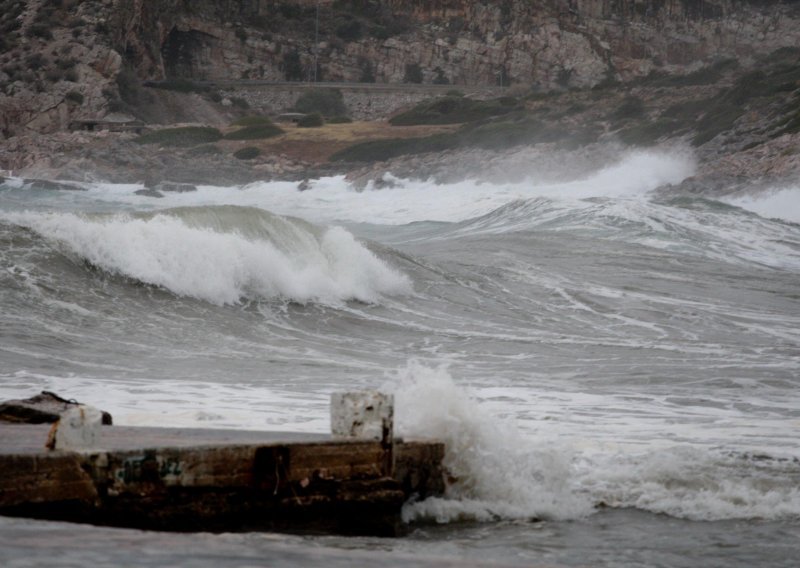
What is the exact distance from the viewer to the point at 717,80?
72375 millimetres

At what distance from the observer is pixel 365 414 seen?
18.3 feet

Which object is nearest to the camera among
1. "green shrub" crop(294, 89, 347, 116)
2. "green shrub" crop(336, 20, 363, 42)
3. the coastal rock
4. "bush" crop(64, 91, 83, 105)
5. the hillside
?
the coastal rock

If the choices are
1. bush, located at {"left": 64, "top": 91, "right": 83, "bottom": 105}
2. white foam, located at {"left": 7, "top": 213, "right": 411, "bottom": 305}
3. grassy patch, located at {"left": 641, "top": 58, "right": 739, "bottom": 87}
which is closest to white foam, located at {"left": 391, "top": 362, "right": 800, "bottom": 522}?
white foam, located at {"left": 7, "top": 213, "right": 411, "bottom": 305}

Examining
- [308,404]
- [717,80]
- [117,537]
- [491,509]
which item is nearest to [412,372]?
[491,509]

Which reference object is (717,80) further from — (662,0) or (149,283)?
(149,283)

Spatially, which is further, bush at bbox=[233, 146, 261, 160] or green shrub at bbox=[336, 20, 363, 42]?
green shrub at bbox=[336, 20, 363, 42]

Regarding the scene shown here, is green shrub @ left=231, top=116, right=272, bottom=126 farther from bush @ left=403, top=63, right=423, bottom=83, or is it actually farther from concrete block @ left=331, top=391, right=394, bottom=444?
concrete block @ left=331, top=391, right=394, bottom=444

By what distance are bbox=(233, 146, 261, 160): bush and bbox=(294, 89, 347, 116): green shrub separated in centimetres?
1662

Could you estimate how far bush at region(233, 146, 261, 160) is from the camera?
71.4m

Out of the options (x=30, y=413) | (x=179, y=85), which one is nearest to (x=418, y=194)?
(x=179, y=85)

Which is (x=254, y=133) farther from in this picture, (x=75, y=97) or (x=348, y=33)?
(x=348, y=33)

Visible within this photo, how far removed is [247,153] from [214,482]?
67454 mm

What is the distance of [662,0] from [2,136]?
166 ft

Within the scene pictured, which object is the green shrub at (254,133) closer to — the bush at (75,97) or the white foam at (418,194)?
the bush at (75,97)
